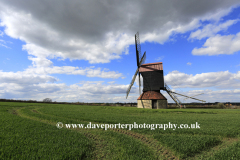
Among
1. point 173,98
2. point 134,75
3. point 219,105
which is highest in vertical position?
point 134,75

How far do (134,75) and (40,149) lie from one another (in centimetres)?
3740

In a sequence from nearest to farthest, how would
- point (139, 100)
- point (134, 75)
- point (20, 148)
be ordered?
1. point (20, 148)
2. point (139, 100)
3. point (134, 75)

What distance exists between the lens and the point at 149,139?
27.3ft

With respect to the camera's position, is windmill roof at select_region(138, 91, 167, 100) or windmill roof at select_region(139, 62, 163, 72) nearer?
windmill roof at select_region(138, 91, 167, 100)

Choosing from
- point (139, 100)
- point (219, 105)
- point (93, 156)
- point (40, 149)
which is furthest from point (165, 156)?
point (219, 105)

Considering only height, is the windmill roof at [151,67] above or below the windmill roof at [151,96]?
above

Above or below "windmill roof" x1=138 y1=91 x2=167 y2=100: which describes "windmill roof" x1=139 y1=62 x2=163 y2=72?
above

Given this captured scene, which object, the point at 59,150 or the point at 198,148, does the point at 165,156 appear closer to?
the point at 198,148

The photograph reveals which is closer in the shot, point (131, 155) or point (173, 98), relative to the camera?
point (131, 155)

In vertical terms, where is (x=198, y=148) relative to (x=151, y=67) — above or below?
below

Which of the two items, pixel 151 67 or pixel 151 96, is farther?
pixel 151 67

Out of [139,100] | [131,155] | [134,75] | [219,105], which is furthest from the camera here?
[219,105]

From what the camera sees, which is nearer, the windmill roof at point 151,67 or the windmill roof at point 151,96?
the windmill roof at point 151,96

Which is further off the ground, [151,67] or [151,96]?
[151,67]
